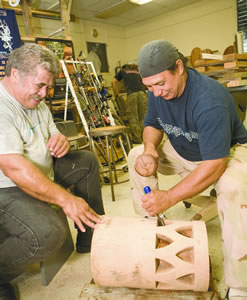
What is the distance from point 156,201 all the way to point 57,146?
2.48 feet

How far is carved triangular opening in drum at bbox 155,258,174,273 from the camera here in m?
0.99

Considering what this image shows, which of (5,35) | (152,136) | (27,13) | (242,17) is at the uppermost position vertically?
(242,17)

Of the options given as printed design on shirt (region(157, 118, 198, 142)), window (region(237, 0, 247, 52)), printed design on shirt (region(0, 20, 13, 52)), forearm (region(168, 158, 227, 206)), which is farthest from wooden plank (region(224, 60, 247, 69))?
window (region(237, 0, 247, 52))

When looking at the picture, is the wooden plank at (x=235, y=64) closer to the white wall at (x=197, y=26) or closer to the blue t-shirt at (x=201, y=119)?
the blue t-shirt at (x=201, y=119)

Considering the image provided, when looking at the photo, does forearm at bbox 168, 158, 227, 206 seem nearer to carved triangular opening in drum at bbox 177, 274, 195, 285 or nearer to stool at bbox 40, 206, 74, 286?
carved triangular opening in drum at bbox 177, 274, 195, 285

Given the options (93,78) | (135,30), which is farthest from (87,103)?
(135,30)

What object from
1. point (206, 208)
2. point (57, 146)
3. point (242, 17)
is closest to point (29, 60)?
point (57, 146)

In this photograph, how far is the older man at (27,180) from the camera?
1.13 meters

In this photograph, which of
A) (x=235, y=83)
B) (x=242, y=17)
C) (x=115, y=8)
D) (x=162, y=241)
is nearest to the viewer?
(x=162, y=241)

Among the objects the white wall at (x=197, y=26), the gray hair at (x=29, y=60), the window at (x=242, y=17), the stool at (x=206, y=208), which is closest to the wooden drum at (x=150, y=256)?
the stool at (x=206, y=208)

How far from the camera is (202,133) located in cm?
115

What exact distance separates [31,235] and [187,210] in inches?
53.3

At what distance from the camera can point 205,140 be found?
113cm

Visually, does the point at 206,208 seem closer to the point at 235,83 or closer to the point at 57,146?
the point at 57,146
